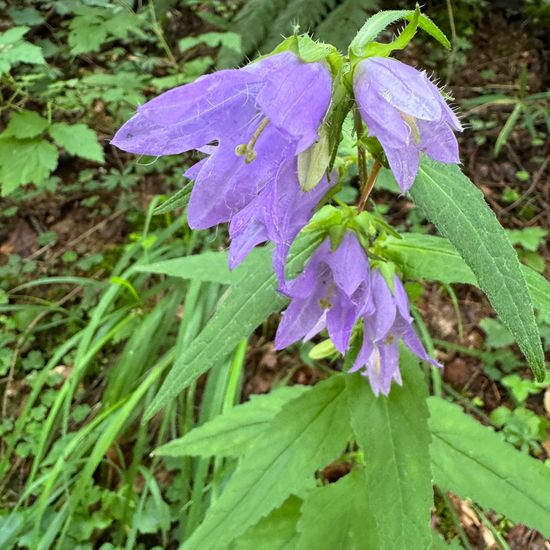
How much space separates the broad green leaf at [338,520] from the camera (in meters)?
1.45

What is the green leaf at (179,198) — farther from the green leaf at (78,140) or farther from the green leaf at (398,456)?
the green leaf at (78,140)

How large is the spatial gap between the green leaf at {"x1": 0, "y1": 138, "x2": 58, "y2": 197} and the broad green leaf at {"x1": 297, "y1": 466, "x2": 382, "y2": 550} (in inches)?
72.7

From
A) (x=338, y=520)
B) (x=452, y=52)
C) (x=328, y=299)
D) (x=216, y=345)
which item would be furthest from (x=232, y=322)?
(x=452, y=52)

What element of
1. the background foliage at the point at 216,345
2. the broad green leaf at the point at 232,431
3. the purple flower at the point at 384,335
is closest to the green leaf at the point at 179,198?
the background foliage at the point at 216,345

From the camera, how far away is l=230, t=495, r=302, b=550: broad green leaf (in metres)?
1.60

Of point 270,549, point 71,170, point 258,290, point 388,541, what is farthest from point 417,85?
point 71,170

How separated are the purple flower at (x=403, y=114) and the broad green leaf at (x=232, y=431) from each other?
103 cm

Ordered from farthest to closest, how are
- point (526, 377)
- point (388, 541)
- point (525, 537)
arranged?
point (526, 377) < point (525, 537) < point (388, 541)

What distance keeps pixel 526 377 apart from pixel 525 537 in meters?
0.59

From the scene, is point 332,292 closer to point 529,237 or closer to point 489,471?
point 489,471

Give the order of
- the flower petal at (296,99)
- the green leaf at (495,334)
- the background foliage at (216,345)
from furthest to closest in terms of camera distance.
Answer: the green leaf at (495,334)
the background foliage at (216,345)
the flower petal at (296,99)

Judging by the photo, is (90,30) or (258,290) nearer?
(258,290)

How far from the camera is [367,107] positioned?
2.42ft

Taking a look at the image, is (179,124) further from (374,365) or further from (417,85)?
(374,365)
